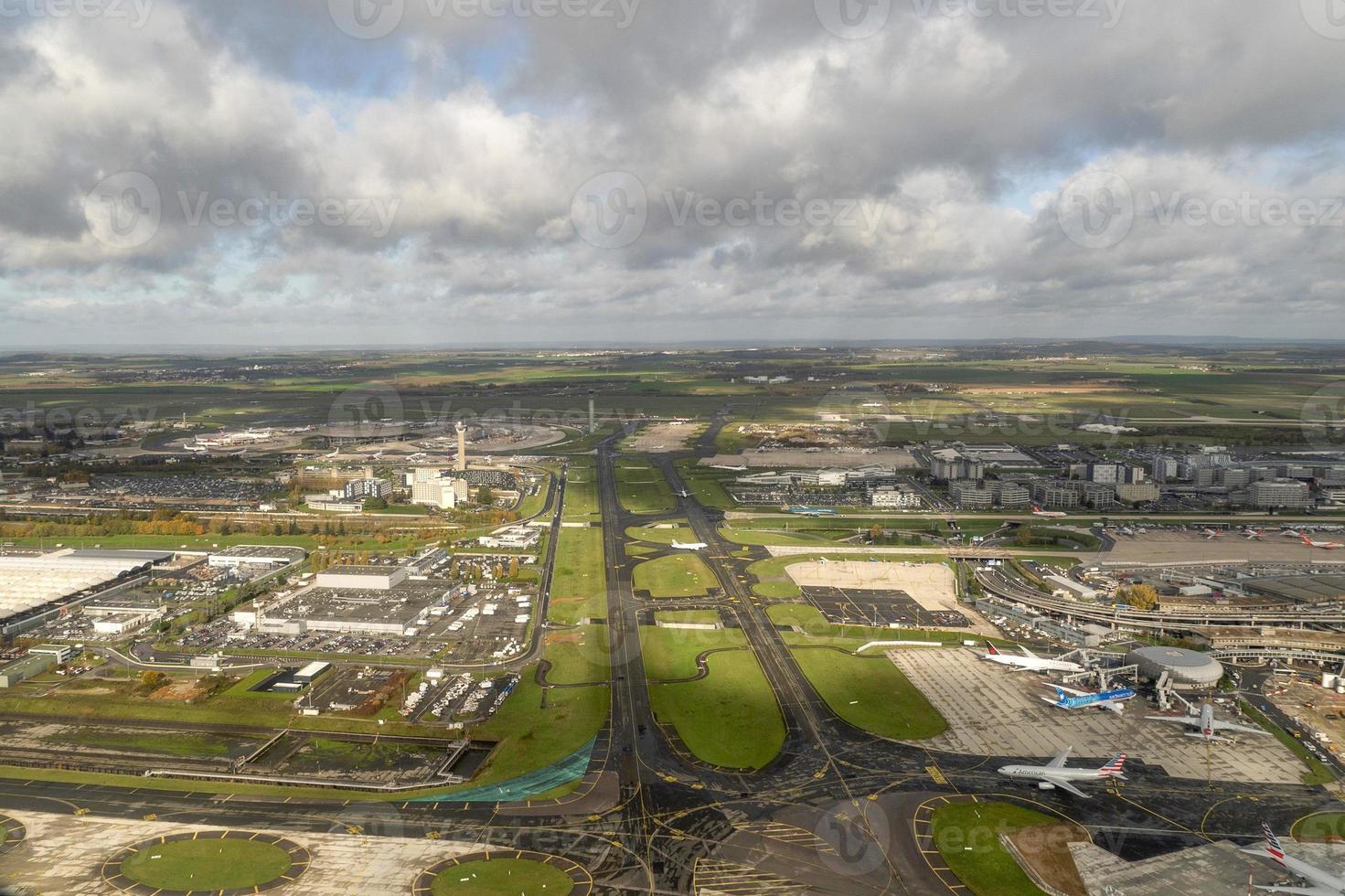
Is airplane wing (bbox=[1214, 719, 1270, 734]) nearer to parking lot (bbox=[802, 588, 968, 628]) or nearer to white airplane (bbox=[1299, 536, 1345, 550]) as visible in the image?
parking lot (bbox=[802, 588, 968, 628])

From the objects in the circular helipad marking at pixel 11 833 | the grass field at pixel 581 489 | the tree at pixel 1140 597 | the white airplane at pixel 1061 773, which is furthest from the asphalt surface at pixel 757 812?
the grass field at pixel 581 489

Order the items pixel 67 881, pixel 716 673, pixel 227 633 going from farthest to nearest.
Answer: pixel 227 633
pixel 716 673
pixel 67 881

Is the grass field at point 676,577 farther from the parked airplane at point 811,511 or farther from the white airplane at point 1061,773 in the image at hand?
the white airplane at point 1061,773

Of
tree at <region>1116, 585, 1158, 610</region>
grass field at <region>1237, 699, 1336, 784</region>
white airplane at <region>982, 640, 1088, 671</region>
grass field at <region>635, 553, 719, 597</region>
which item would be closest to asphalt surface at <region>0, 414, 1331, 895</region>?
grass field at <region>1237, 699, 1336, 784</region>

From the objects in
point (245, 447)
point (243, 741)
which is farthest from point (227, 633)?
point (245, 447)

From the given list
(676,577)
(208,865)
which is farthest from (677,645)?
(208,865)

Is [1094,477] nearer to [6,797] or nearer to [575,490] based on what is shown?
[575,490]
